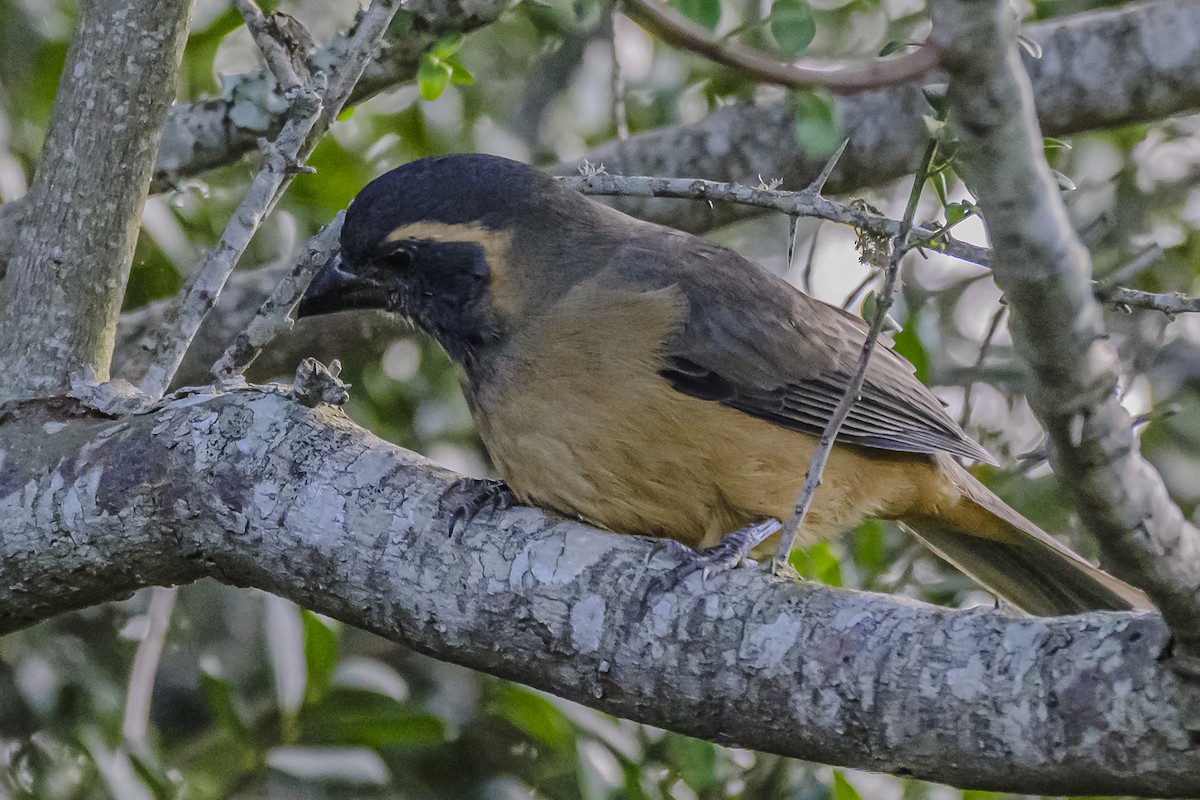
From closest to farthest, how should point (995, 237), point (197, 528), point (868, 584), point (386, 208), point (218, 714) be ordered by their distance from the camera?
point (995, 237), point (197, 528), point (386, 208), point (218, 714), point (868, 584)

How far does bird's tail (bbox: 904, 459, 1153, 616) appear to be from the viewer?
4363 mm

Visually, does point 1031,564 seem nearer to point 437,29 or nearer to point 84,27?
point 437,29

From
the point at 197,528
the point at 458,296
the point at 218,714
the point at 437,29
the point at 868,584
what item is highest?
the point at 437,29

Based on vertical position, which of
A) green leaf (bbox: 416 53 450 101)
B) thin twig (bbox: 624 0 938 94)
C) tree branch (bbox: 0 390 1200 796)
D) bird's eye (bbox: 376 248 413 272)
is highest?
→ green leaf (bbox: 416 53 450 101)

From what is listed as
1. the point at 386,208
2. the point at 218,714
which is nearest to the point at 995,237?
the point at 386,208

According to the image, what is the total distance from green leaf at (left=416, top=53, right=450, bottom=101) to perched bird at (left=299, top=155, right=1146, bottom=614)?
0.96ft

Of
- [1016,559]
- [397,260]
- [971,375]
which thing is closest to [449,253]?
[397,260]

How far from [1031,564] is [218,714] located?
2.88 meters

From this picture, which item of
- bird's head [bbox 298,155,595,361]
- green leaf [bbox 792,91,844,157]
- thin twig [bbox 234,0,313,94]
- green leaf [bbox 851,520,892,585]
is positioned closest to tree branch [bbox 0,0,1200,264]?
thin twig [bbox 234,0,313,94]

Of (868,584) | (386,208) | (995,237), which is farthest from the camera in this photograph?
(868,584)

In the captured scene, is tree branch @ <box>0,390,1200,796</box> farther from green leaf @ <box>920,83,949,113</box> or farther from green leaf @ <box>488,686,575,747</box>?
green leaf @ <box>488,686,575,747</box>

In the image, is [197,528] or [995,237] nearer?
[995,237]

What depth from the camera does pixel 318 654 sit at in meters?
4.38

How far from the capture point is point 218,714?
4.25 metres
